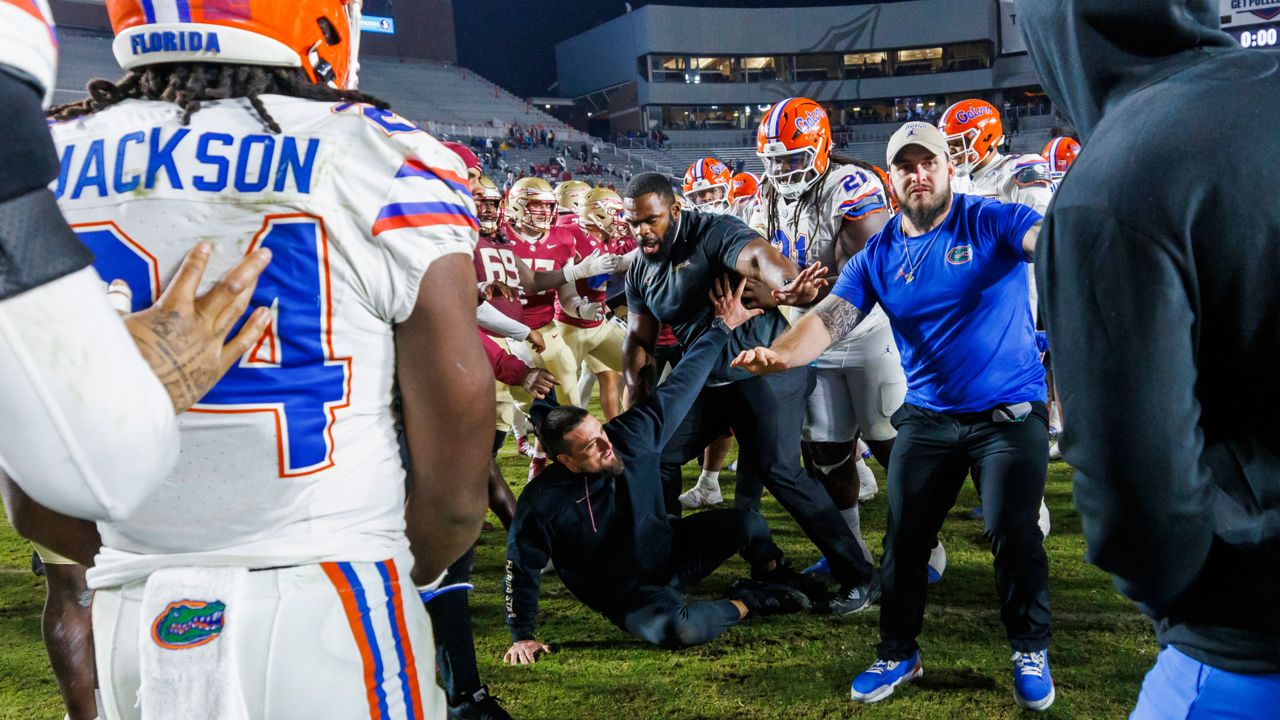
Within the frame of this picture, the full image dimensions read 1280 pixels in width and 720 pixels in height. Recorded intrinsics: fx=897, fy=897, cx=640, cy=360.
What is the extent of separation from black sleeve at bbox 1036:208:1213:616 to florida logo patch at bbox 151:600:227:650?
4.03ft

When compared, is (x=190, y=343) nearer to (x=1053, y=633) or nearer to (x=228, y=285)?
(x=228, y=285)

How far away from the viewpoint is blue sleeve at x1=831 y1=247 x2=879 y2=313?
12.0 ft

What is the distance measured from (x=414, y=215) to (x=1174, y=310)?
1032mm

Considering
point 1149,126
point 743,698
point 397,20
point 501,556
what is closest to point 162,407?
point 1149,126

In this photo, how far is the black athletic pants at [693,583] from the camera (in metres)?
3.93

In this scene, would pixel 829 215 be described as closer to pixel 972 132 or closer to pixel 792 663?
pixel 972 132

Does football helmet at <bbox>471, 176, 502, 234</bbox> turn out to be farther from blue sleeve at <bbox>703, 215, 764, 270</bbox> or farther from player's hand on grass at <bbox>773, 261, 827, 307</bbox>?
player's hand on grass at <bbox>773, 261, 827, 307</bbox>

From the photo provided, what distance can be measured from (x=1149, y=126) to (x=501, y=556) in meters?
4.87

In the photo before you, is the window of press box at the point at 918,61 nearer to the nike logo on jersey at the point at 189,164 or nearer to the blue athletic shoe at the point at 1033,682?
the blue athletic shoe at the point at 1033,682

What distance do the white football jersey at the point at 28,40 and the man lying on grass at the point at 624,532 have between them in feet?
9.91

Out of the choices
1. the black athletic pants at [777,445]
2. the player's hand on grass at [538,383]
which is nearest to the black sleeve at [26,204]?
the player's hand on grass at [538,383]

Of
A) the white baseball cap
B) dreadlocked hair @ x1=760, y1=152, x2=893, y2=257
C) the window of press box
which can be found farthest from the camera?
the window of press box

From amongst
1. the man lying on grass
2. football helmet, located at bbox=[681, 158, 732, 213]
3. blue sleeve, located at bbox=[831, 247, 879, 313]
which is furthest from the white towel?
football helmet, located at bbox=[681, 158, 732, 213]

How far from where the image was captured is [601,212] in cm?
916
